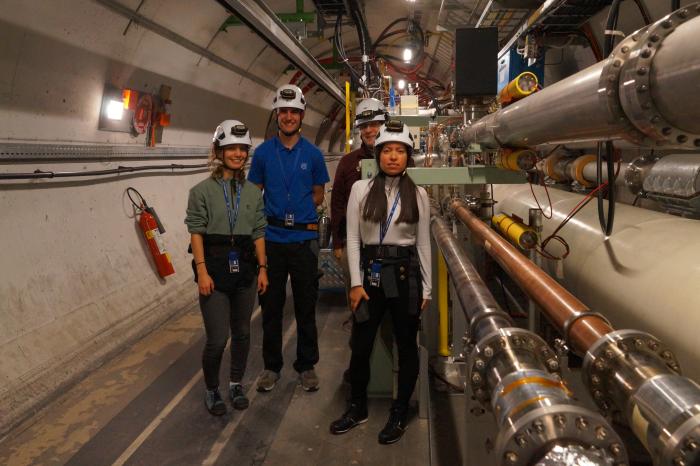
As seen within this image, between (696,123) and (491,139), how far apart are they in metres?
1.32

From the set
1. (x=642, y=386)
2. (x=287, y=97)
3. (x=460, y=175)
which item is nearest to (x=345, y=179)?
(x=287, y=97)

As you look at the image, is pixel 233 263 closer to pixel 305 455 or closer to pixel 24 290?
pixel 305 455

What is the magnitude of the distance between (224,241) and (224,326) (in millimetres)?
443

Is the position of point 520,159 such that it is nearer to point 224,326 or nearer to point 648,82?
point 648,82

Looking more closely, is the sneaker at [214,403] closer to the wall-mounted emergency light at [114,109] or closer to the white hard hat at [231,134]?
the white hard hat at [231,134]

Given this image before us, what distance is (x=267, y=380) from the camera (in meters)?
2.97

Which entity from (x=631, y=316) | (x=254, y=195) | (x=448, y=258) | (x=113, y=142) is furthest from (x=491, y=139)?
(x=113, y=142)

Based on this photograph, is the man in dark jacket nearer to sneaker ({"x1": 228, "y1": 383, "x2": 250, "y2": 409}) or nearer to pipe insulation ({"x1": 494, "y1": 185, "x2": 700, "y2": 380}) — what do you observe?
sneaker ({"x1": 228, "y1": 383, "x2": 250, "y2": 409})

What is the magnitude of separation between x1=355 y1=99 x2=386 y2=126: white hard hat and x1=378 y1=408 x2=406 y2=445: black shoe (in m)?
1.70

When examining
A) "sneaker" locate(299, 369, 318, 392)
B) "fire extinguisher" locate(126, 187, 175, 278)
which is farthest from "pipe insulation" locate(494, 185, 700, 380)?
"fire extinguisher" locate(126, 187, 175, 278)

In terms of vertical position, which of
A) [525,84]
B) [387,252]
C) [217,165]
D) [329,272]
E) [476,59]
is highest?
[476,59]

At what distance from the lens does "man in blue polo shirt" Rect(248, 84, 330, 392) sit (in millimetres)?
2891

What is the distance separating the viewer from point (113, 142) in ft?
12.5

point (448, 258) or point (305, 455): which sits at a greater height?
point (448, 258)
